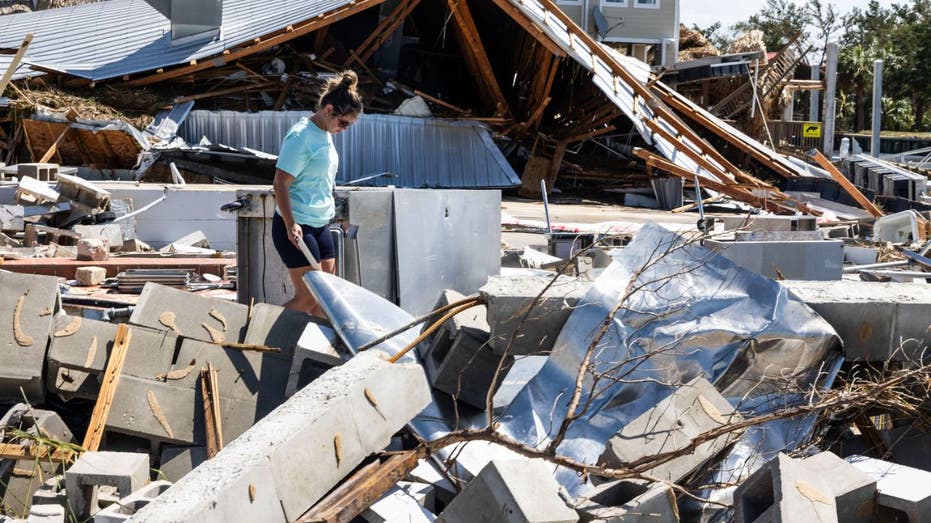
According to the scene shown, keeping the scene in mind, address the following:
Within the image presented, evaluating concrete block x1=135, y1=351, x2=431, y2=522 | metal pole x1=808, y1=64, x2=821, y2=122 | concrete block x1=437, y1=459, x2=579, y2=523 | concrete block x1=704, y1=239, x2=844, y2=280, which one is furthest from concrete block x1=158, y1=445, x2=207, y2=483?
metal pole x1=808, y1=64, x2=821, y2=122

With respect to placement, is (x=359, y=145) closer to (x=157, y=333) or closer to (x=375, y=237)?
(x=375, y=237)

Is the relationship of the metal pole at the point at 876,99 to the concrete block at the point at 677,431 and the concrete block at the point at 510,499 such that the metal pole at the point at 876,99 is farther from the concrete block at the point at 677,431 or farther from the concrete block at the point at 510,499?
the concrete block at the point at 510,499

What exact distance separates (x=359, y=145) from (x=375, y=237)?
12.6 m

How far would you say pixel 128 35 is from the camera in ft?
63.8

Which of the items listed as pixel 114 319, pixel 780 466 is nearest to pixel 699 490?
pixel 780 466

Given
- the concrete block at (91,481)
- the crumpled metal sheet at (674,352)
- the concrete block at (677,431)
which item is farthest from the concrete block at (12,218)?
the concrete block at (677,431)

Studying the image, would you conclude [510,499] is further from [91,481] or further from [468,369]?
[91,481]

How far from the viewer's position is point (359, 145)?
18547 mm

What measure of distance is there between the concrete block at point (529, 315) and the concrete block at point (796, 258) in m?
2.33

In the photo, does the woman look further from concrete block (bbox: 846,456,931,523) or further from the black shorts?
concrete block (bbox: 846,456,931,523)

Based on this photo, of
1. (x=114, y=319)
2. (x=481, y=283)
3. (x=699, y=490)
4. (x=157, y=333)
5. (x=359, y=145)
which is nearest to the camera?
(x=699, y=490)

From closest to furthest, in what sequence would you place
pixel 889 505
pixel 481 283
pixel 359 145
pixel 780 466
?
pixel 780 466 < pixel 889 505 < pixel 481 283 < pixel 359 145

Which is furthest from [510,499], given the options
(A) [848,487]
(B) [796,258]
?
(B) [796,258]

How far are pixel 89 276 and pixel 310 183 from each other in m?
→ 3.00
